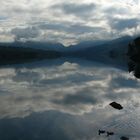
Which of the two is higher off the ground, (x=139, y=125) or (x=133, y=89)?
(x=139, y=125)

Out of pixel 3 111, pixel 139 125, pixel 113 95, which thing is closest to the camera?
pixel 139 125

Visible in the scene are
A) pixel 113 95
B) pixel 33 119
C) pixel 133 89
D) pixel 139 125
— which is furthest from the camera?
pixel 133 89

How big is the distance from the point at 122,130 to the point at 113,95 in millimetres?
32683

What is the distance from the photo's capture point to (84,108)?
5953 cm

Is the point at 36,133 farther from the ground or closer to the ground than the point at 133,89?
farther from the ground

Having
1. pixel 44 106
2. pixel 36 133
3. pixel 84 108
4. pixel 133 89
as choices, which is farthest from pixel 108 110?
pixel 133 89

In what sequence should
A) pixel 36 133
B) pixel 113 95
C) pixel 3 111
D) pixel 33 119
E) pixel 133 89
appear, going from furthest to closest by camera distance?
1. pixel 133 89
2. pixel 113 95
3. pixel 3 111
4. pixel 33 119
5. pixel 36 133

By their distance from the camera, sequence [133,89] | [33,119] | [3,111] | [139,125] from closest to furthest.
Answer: [139,125], [33,119], [3,111], [133,89]

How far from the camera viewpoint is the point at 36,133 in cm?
4134

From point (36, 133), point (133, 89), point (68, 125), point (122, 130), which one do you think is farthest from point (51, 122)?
point (133, 89)

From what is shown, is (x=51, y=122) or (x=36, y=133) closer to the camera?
(x=36, y=133)

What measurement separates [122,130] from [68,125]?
6.93 m

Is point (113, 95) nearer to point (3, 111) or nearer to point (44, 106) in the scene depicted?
point (44, 106)

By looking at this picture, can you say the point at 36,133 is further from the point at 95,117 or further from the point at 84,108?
the point at 84,108
